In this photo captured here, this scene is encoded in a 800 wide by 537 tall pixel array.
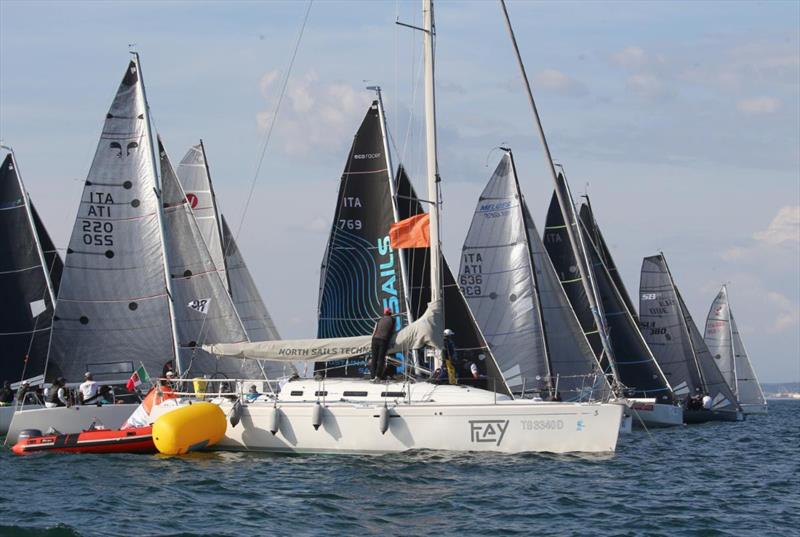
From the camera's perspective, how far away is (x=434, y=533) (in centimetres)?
1531

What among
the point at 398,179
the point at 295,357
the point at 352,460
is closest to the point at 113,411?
the point at 295,357

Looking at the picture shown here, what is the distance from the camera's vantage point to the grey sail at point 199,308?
30.3m

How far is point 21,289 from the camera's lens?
3400 cm

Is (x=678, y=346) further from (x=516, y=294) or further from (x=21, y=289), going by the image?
(x=21, y=289)

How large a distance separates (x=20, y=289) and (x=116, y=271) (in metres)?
6.12

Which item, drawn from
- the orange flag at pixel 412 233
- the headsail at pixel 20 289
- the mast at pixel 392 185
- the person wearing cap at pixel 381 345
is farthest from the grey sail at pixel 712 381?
the person wearing cap at pixel 381 345

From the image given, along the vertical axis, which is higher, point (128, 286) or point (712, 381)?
point (128, 286)

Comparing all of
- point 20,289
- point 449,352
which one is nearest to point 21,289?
point 20,289

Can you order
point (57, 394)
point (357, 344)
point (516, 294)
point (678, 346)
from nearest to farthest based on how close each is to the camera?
point (357, 344) < point (57, 394) < point (516, 294) < point (678, 346)

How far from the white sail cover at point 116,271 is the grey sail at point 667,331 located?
A: 23.2 m

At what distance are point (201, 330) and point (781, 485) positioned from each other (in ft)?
50.4

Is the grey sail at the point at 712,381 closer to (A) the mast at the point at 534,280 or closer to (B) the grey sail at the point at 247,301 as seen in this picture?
(A) the mast at the point at 534,280

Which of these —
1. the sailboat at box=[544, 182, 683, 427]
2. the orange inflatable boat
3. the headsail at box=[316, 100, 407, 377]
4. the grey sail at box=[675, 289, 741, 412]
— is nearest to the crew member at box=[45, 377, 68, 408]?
the orange inflatable boat

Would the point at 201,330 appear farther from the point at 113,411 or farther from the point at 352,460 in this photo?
the point at 352,460
